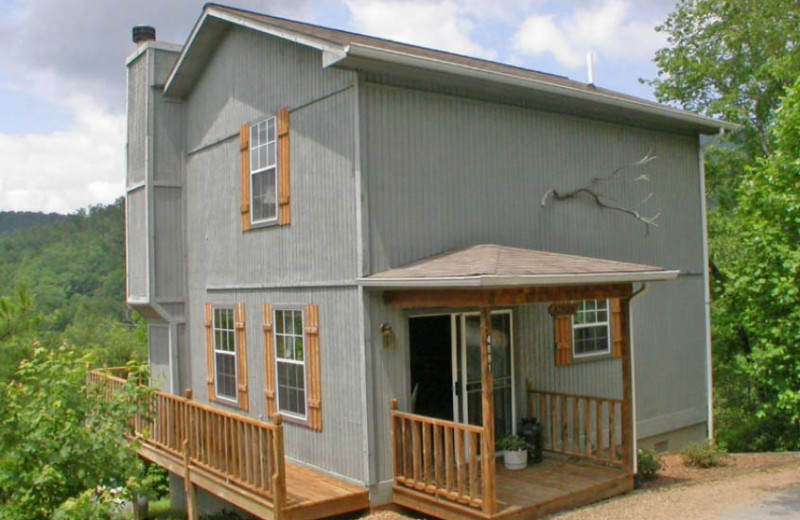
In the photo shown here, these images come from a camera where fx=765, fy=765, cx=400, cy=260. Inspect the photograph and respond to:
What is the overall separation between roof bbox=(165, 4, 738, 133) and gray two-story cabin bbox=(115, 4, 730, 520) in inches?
1.8

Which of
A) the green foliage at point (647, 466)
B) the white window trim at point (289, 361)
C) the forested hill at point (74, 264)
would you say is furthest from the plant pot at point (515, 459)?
the forested hill at point (74, 264)

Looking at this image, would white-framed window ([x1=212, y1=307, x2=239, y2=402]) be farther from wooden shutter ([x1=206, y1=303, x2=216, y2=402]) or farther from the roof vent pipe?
the roof vent pipe

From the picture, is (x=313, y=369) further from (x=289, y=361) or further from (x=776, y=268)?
(x=776, y=268)

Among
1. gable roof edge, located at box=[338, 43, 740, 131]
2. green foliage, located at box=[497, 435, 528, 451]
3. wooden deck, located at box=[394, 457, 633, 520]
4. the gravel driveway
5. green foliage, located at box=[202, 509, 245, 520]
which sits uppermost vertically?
gable roof edge, located at box=[338, 43, 740, 131]

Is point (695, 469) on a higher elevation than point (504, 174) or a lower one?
lower

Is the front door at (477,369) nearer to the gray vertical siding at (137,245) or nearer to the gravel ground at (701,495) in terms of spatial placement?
the gravel ground at (701,495)

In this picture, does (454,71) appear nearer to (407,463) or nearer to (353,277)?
(353,277)

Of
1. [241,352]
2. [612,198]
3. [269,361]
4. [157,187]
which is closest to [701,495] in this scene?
[612,198]

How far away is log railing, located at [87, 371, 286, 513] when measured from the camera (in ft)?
27.0

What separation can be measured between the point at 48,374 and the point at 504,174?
616 cm

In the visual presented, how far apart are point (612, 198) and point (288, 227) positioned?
5.21m

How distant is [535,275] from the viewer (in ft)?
26.3

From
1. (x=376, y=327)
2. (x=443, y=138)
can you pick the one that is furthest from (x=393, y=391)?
(x=443, y=138)

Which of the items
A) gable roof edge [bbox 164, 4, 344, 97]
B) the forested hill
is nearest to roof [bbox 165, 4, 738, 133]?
gable roof edge [bbox 164, 4, 344, 97]
